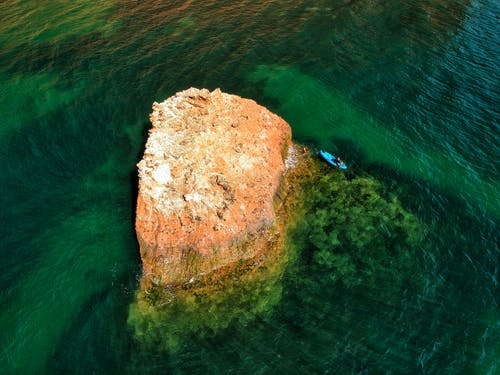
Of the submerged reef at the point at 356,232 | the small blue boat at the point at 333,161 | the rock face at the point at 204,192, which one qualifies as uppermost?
the rock face at the point at 204,192

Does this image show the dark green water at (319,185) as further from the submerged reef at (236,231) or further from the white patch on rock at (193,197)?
the white patch on rock at (193,197)

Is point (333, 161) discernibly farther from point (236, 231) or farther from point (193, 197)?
point (193, 197)

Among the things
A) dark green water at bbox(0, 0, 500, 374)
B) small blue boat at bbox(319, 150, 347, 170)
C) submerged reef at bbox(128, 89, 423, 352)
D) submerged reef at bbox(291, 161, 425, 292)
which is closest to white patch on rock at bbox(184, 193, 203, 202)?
submerged reef at bbox(128, 89, 423, 352)

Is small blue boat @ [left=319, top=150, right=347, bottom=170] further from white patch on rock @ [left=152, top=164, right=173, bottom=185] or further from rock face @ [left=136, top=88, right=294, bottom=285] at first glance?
white patch on rock @ [left=152, top=164, right=173, bottom=185]

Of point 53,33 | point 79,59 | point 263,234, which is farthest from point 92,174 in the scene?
point 53,33

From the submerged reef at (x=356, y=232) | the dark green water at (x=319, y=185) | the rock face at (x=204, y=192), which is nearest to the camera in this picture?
the dark green water at (x=319, y=185)

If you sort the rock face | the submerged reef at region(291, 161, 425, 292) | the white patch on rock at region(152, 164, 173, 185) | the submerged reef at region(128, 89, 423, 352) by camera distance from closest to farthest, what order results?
the submerged reef at region(128, 89, 423, 352) → the rock face → the submerged reef at region(291, 161, 425, 292) → the white patch on rock at region(152, 164, 173, 185)

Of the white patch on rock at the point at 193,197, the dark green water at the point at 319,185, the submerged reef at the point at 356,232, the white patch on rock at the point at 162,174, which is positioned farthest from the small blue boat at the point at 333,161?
the white patch on rock at the point at 162,174
